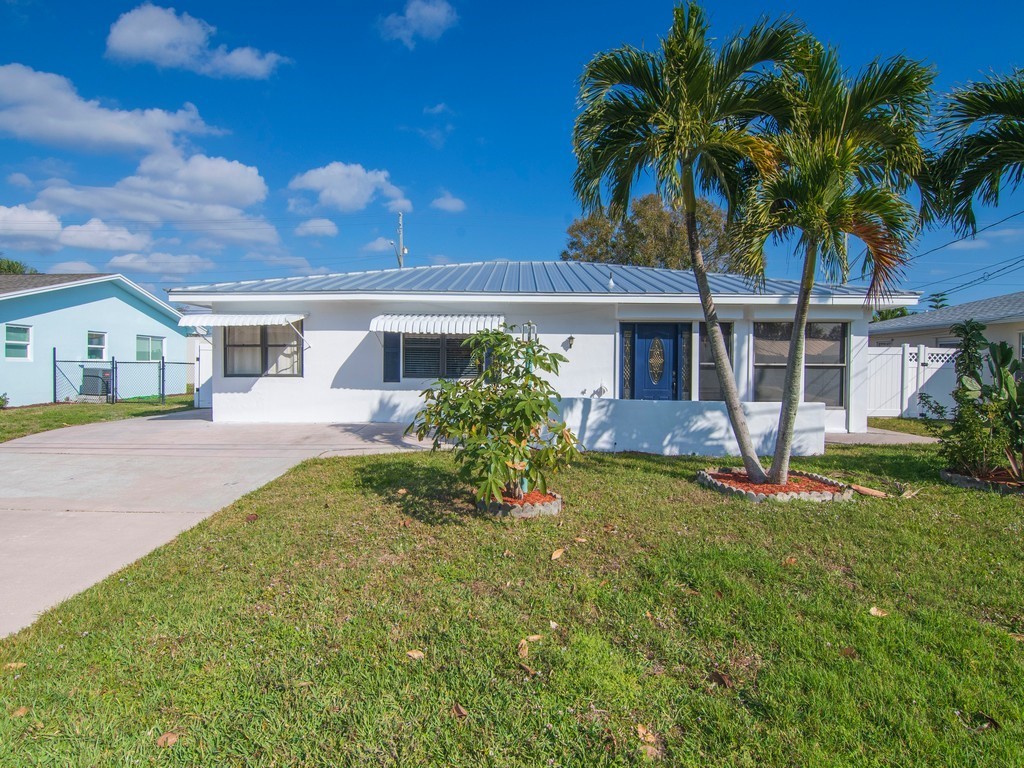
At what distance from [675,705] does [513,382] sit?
10.7 feet

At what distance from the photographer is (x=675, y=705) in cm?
278

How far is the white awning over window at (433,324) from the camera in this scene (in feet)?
36.9

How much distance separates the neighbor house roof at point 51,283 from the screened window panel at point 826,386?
2244cm

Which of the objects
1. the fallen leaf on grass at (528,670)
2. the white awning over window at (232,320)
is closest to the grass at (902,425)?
the fallen leaf on grass at (528,670)

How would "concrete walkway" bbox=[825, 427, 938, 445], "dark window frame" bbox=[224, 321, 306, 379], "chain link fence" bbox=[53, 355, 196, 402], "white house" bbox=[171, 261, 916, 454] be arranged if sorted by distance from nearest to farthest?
1. "concrete walkway" bbox=[825, 427, 938, 445]
2. "white house" bbox=[171, 261, 916, 454]
3. "dark window frame" bbox=[224, 321, 306, 379]
4. "chain link fence" bbox=[53, 355, 196, 402]

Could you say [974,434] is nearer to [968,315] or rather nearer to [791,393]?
[791,393]

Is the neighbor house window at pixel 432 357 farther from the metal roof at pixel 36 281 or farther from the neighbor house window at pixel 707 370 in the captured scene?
the metal roof at pixel 36 281

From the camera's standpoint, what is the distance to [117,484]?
7098 millimetres

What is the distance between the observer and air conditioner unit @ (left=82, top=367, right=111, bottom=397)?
20.0m

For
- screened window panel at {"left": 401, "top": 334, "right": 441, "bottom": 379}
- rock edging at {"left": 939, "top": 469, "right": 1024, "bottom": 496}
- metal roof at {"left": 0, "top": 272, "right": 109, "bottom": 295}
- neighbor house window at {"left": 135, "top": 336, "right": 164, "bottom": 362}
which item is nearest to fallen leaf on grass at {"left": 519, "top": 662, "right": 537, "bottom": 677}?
rock edging at {"left": 939, "top": 469, "right": 1024, "bottom": 496}

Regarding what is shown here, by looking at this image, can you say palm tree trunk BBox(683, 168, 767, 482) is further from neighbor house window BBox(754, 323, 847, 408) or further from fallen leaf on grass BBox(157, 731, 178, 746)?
fallen leaf on grass BBox(157, 731, 178, 746)

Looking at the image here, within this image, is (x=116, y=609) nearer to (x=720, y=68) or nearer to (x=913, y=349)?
(x=720, y=68)

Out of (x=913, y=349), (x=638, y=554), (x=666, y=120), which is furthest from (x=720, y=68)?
(x=913, y=349)

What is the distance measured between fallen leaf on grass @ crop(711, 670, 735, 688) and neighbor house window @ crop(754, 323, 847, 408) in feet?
32.4
